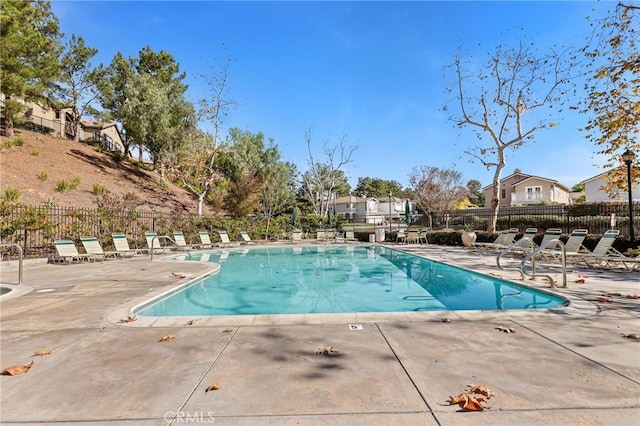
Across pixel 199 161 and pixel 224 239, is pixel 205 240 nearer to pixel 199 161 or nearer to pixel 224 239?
pixel 224 239

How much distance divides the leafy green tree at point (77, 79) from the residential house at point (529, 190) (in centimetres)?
4352

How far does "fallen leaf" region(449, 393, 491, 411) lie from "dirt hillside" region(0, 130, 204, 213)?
19462 mm

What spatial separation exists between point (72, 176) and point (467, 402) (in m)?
28.1

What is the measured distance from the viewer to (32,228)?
1091 centimetres

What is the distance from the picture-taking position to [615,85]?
386 inches

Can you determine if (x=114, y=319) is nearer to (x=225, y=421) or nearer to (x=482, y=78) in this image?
(x=225, y=421)

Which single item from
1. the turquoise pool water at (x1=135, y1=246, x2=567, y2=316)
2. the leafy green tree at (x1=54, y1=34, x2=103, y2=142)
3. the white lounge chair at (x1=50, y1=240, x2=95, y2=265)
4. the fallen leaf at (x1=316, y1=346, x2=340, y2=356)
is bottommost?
the turquoise pool water at (x1=135, y1=246, x2=567, y2=316)

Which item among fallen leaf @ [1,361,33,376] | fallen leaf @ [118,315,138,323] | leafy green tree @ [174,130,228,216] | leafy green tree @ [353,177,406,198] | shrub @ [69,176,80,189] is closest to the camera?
fallen leaf @ [1,361,33,376]

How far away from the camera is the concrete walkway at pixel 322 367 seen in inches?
86.7

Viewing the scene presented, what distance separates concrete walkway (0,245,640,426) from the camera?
7.23 feet

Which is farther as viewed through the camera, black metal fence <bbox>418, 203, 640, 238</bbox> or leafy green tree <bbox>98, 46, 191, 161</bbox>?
leafy green tree <bbox>98, 46, 191, 161</bbox>

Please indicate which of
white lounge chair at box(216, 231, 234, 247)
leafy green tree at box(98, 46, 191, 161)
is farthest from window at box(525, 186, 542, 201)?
leafy green tree at box(98, 46, 191, 161)

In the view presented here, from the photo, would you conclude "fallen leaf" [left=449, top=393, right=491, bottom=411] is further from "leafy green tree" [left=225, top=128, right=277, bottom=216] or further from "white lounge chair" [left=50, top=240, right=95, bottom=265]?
"leafy green tree" [left=225, top=128, right=277, bottom=216]

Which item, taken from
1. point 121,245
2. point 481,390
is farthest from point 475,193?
point 481,390
